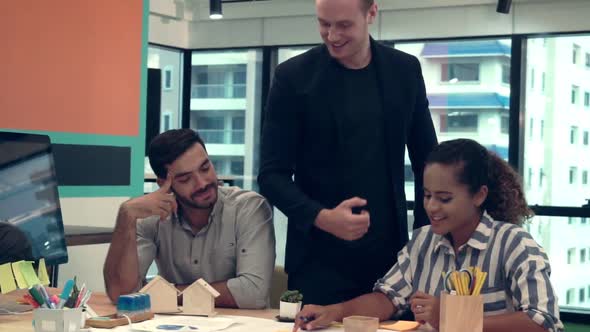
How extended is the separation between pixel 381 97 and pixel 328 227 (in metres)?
0.46

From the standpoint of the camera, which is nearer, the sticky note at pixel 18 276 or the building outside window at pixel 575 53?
the sticky note at pixel 18 276

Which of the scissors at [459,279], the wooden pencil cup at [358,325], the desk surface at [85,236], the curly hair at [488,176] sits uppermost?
the curly hair at [488,176]

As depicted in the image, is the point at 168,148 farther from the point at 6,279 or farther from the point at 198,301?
the point at 6,279

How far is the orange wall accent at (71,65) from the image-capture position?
177 inches

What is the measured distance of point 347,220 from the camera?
227 centimetres

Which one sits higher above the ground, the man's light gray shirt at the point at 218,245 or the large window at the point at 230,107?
the large window at the point at 230,107

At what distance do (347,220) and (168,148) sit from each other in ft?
2.54

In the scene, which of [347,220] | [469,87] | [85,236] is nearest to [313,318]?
[347,220]

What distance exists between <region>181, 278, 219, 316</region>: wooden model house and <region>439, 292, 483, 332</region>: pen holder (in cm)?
67

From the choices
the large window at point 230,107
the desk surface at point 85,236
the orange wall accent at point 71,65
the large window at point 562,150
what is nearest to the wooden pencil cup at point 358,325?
the desk surface at point 85,236

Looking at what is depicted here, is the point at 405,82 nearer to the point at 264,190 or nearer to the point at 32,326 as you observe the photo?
the point at 264,190

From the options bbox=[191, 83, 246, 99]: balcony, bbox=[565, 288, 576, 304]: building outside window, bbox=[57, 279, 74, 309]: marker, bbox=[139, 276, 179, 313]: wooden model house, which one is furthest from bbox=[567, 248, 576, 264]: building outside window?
bbox=[57, 279, 74, 309]: marker

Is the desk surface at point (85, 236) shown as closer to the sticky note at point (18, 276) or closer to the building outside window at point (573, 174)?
the sticky note at point (18, 276)

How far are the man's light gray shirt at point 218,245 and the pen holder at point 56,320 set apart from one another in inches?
29.7
